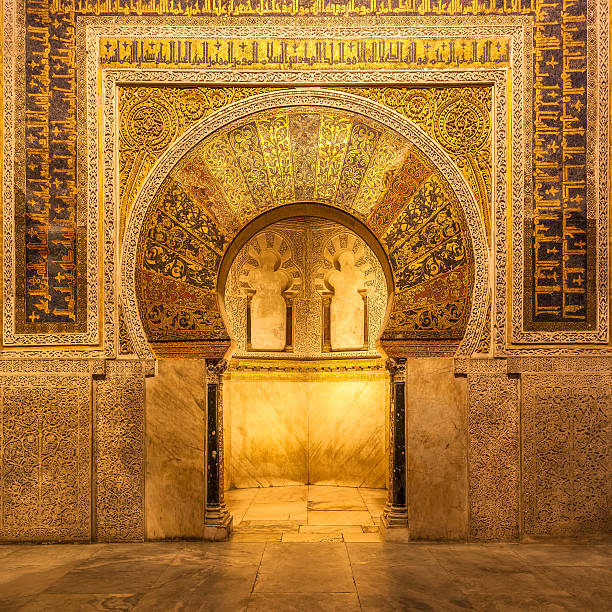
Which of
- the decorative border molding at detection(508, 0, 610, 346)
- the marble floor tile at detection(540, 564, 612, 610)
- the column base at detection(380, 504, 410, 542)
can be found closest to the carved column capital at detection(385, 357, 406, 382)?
the decorative border molding at detection(508, 0, 610, 346)

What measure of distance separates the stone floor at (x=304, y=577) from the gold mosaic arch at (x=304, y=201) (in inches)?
57.4

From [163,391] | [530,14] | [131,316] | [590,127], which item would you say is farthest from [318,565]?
[530,14]

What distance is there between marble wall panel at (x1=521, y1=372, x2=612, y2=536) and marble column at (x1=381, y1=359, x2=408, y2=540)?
88cm

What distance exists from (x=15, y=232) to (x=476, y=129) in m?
3.56

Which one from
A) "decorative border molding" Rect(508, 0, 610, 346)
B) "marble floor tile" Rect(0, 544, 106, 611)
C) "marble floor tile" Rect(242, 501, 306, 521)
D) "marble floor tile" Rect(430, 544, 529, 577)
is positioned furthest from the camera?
"marble floor tile" Rect(242, 501, 306, 521)

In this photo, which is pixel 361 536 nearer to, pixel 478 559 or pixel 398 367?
pixel 478 559

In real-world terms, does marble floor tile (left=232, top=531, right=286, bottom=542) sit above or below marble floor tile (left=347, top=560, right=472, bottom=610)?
below

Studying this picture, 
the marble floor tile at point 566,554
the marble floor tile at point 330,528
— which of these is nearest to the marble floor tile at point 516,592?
the marble floor tile at point 566,554

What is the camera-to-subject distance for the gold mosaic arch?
4.88m

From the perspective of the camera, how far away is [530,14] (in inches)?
194

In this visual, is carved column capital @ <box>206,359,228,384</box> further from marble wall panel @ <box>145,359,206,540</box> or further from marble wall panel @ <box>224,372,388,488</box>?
marble wall panel @ <box>224,372,388,488</box>

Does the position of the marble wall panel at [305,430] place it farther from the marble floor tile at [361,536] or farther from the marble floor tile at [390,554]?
the marble floor tile at [390,554]

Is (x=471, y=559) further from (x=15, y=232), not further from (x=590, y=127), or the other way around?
(x=15, y=232)

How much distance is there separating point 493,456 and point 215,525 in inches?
83.5
